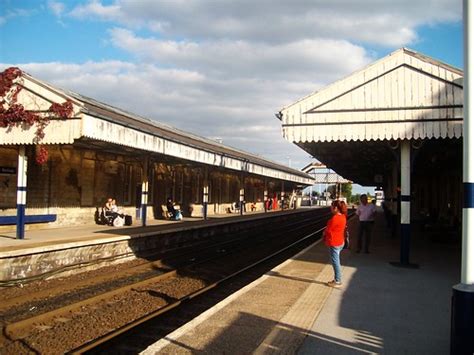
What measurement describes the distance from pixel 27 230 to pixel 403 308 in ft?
40.6

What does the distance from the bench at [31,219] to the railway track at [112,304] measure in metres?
A: 4.25

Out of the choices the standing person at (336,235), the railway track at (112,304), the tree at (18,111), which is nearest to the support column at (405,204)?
the standing person at (336,235)

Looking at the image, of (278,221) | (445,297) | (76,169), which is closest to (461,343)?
(445,297)

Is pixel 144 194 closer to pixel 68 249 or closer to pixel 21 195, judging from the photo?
pixel 21 195

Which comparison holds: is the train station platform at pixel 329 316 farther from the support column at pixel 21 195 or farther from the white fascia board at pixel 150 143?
the support column at pixel 21 195

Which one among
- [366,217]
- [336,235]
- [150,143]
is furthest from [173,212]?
[336,235]

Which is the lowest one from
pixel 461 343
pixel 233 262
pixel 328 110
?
pixel 233 262

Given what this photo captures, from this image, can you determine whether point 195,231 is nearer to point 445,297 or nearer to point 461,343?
point 445,297

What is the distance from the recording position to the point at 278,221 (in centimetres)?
3425

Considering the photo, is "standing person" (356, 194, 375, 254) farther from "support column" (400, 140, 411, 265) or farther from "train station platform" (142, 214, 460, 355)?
"train station platform" (142, 214, 460, 355)

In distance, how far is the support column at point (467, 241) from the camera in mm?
4047

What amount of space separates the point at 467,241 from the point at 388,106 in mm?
6571

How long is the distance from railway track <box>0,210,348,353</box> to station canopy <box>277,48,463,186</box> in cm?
425

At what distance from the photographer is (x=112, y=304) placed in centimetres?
866
